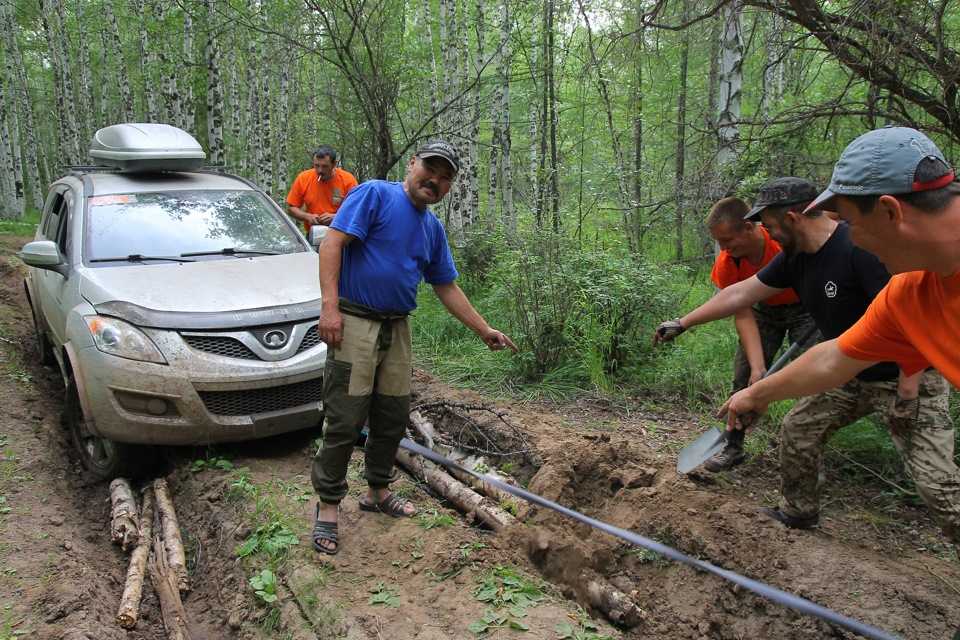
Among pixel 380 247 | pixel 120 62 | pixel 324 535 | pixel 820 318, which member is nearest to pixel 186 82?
pixel 120 62

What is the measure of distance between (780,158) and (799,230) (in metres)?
2.24

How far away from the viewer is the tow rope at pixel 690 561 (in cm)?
233

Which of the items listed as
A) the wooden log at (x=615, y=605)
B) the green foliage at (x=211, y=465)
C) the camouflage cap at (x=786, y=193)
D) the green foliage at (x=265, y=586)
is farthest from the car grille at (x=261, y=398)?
the camouflage cap at (x=786, y=193)

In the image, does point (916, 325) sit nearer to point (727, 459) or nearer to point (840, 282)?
point (840, 282)

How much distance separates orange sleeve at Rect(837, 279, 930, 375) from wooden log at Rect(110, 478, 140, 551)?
3.93 metres

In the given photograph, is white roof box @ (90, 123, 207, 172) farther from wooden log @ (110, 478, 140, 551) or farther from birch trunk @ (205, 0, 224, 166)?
birch trunk @ (205, 0, 224, 166)

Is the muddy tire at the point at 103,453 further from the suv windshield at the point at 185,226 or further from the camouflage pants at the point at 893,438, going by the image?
the camouflage pants at the point at 893,438

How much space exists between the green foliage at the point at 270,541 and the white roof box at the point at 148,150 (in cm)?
369

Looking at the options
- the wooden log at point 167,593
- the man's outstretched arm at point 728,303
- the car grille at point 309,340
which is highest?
the man's outstretched arm at point 728,303

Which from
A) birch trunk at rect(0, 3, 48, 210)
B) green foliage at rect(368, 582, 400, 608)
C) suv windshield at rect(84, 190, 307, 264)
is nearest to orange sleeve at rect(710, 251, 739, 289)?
green foliage at rect(368, 582, 400, 608)

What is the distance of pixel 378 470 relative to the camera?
3.73 m

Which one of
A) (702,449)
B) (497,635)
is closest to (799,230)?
(702,449)

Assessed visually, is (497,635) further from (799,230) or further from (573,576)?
(799,230)

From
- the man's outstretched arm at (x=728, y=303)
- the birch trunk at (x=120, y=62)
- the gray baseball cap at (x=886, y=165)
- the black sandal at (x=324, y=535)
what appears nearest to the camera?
the gray baseball cap at (x=886, y=165)
